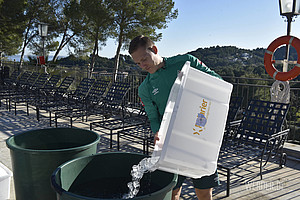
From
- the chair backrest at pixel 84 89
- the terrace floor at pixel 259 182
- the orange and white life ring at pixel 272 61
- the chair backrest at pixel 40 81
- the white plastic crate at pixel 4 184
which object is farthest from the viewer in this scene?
the chair backrest at pixel 40 81

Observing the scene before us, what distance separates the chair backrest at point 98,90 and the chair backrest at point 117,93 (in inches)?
16.4

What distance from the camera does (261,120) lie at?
A: 4051mm

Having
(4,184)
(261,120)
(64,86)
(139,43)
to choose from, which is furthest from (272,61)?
(64,86)

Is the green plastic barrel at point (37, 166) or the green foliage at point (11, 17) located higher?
the green foliage at point (11, 17)

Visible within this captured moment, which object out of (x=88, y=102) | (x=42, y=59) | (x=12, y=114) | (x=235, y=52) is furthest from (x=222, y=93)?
(x=235, y=52)

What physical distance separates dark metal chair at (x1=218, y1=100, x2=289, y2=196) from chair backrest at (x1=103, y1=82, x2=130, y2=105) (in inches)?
118

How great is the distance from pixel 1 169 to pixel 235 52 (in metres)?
25.6

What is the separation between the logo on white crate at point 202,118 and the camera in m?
1.34

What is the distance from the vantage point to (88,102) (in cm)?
701

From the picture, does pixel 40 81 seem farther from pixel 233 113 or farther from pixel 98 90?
pixel 233 113

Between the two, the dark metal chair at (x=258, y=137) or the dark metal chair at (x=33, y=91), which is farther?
the dark metal chair at (x=33, y=91)

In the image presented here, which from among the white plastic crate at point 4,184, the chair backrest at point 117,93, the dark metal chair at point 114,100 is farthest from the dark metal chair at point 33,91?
the white plastic crate at point 4,184

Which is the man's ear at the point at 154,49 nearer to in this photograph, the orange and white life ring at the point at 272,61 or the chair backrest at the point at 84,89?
the orange and white life ring at the point at 272,61

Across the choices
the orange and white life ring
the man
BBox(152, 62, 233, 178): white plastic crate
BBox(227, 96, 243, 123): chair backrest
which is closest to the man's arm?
the man
